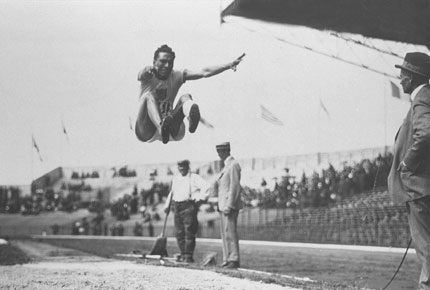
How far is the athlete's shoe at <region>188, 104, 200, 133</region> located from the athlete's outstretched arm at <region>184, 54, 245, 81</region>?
0.61m

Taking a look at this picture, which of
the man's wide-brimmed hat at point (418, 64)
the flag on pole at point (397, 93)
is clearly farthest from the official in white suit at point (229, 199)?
the flag on pole at point (397, 93)

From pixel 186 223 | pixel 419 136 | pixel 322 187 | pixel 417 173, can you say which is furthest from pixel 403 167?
pixel 322 187

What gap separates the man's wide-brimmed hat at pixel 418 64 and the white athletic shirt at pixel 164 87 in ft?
12.6

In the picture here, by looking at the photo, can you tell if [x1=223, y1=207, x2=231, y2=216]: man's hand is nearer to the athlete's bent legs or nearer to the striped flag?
the athlete's bent legs

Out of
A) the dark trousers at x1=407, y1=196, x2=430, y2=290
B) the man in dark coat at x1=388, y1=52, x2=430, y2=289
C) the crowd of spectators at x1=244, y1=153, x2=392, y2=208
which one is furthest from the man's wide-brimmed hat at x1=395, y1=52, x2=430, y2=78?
the crowd of spectators at x1=244, y1=153, x2=392, y2=208

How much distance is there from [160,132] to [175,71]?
81cm

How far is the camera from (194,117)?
8.21 meters

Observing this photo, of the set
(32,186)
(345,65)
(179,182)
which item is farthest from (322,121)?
(32,186)

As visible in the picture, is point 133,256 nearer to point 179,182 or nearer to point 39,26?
point 179,182

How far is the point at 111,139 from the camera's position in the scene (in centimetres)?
927

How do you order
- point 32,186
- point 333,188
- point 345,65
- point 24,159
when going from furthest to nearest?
point 333,188, point 345,65, point 32,186, point 24,159

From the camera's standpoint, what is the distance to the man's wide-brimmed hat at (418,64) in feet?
17.0

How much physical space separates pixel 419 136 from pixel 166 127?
4181mm

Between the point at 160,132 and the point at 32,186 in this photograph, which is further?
the point at 32,186
